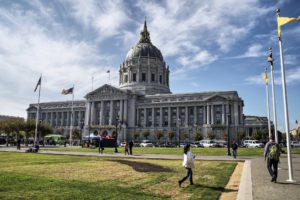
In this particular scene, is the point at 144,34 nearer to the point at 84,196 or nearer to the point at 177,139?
the point at 177,139

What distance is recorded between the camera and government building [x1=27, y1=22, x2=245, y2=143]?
105938mm

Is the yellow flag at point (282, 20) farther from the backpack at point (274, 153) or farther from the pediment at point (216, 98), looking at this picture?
the pediment at point (216, 98)

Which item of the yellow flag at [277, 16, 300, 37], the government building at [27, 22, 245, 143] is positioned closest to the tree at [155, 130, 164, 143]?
the government building at [27, 22, 245, 143]

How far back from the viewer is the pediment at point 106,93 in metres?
122

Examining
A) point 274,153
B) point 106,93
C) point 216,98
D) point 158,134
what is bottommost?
point 274,153

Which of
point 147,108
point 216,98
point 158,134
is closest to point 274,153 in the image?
point 158,134

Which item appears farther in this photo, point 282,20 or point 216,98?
point 216,98

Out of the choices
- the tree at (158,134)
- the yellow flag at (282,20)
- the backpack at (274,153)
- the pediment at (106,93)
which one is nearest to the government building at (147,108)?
the pediment at (106,93)

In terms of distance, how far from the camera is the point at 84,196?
10.1 meters

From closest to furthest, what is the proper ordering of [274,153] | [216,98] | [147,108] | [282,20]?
1. [274,153]
2. [282,20]
3. [216,98]
4. [147,108]

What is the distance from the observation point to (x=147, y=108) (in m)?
121

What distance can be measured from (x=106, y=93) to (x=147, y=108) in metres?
20.2

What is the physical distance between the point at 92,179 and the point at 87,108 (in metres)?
118

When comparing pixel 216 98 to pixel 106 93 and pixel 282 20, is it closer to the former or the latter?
pixel 106 93
